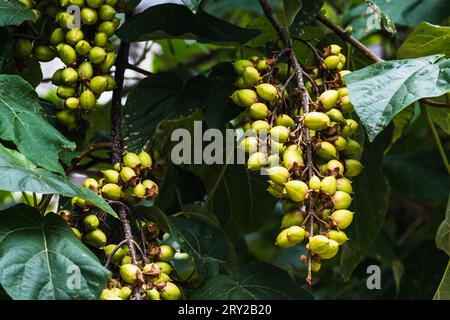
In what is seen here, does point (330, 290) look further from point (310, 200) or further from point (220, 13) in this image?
point (310, 200)

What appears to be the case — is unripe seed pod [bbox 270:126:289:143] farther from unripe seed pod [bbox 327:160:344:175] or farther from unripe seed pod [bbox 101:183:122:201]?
unripe seed pod [bbox 101:183:122:201]

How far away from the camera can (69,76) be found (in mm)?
1019

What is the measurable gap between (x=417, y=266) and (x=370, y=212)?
1.86 feet

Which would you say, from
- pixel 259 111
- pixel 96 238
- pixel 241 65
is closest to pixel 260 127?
pixel 259 111

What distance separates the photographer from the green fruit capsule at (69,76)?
1.02 m

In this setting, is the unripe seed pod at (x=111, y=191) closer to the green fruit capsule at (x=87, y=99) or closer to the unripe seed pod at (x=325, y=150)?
the green fruit capsule at (x=87, y=99)

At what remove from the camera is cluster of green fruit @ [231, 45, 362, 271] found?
864 mm

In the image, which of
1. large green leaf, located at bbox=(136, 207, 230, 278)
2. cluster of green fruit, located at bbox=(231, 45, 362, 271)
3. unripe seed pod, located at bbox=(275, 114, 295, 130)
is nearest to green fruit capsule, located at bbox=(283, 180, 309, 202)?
cluster of green fruit, located at bbox=(231, 45, 362, 271)

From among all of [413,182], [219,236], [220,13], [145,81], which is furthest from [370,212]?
[220,13]

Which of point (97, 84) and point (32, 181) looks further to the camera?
point (97, 84)

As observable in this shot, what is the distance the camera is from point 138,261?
36.4 inches

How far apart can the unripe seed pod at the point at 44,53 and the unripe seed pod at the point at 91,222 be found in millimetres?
269

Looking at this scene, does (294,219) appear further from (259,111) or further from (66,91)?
(66,91)

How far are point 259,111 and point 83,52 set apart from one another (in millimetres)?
249
